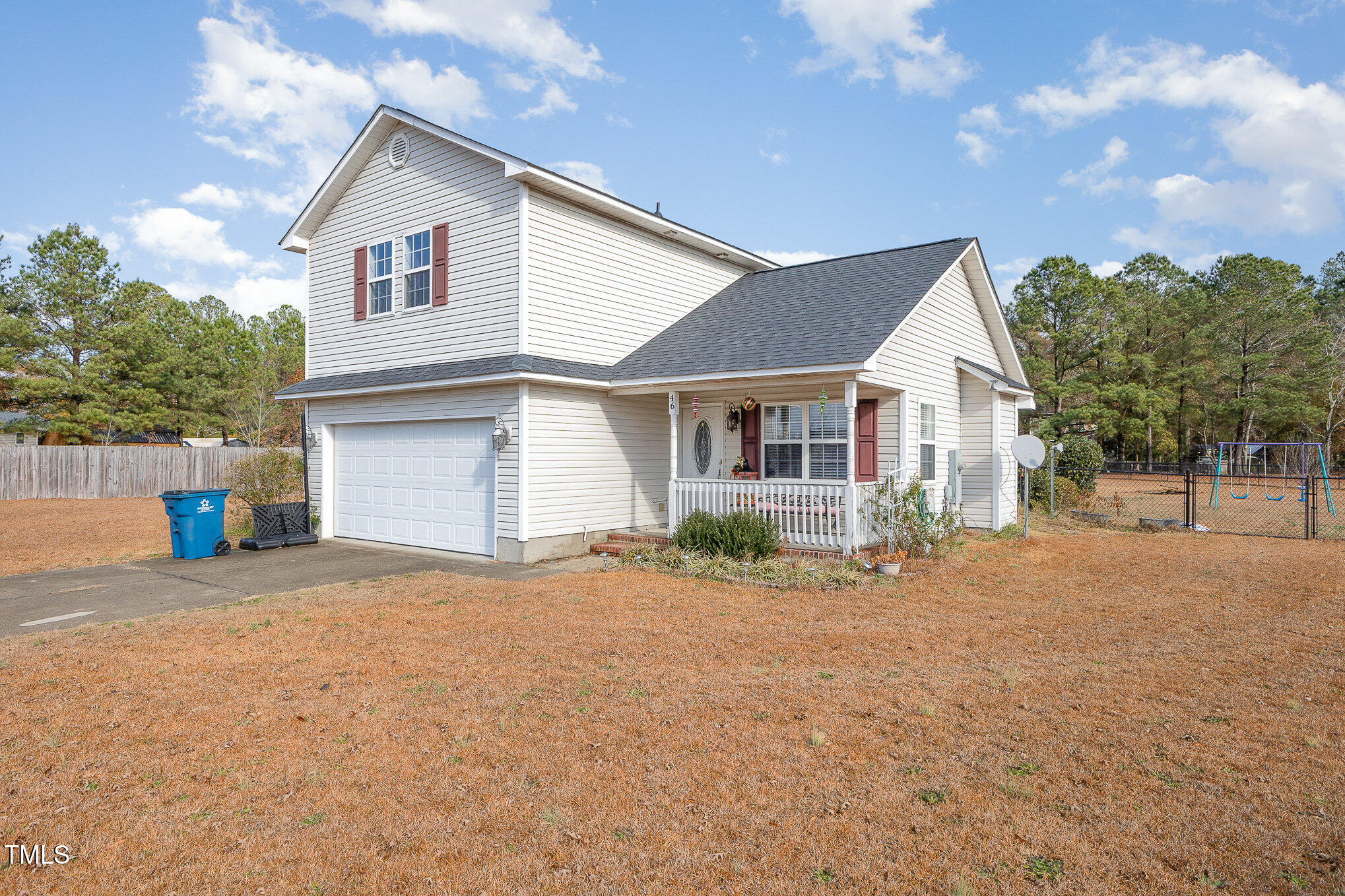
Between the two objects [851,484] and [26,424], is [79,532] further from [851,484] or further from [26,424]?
[851,484]

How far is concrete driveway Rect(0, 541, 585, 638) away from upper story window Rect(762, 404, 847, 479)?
13.8 feet

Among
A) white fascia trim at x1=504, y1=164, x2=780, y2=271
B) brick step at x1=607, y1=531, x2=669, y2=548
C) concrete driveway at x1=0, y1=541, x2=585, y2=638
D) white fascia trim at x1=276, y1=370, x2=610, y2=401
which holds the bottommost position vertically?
concrete driveway at x1=0, y1=541, x2=585, y2=638

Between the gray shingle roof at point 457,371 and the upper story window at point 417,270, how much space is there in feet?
4.10

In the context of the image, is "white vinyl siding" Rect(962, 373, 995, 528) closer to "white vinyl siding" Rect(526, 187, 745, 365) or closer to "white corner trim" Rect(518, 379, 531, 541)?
"white vinyl siding" Rect(526, 187, 745, 365)

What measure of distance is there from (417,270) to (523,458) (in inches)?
179

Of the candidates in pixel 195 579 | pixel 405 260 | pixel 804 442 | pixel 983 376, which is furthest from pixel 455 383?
pixel 983 376

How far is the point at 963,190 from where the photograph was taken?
1911 centimetres

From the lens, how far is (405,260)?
43.3ft

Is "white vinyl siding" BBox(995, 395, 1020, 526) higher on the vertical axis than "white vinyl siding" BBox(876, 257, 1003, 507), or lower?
lower

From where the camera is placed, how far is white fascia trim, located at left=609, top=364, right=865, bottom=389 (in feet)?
32.3

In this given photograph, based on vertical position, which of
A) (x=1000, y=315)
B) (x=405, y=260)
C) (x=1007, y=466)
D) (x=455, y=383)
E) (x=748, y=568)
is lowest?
(x=748, y=568)

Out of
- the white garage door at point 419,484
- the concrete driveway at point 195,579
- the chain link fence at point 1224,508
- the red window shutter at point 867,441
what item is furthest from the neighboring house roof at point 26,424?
the chain link fence at point 1224,508

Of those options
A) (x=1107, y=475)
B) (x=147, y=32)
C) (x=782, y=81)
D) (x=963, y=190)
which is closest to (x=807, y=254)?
(x=1107, y=475)

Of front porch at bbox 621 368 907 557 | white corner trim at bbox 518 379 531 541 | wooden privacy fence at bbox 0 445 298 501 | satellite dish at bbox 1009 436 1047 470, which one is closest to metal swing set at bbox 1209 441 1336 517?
satellite dish at bbox 1009 436 1047 470
